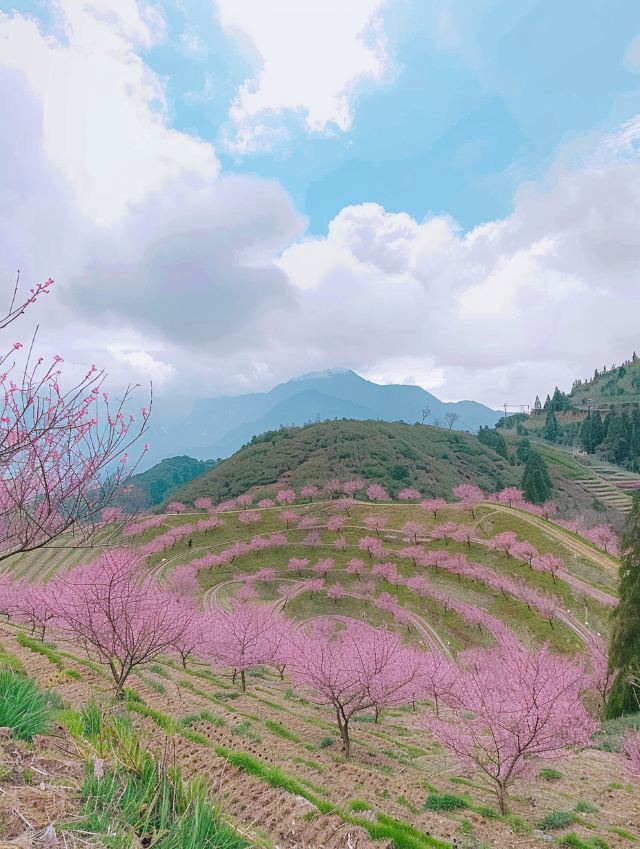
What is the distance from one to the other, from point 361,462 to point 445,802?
87059 millimetres

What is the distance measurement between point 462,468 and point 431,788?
107117 millimetres

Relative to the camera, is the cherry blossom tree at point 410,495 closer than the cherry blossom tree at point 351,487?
Yes

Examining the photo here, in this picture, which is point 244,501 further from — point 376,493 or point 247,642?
point 247,642

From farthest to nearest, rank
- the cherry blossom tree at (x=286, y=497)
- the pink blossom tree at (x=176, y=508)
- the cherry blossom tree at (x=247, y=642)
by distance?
the pink blossom tree at (x=176, y=508), the cherry blossom tree at (x=286, y=497), the cherry blossom tree at (x=247, y=642)

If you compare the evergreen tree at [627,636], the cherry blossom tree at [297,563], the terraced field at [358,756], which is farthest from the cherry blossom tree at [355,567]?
the evergreen tree at [627,636]

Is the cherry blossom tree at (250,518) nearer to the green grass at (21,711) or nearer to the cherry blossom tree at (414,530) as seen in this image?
the cherry blossom tree at (414,530)

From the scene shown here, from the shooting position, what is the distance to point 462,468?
110562 millimetres

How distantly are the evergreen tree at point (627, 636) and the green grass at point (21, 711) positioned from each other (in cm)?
2182

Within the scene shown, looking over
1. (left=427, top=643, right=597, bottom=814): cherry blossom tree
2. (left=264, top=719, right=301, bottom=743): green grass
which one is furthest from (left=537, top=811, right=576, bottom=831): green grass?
(left=264, top=719, right=301, bottom=743): green grass

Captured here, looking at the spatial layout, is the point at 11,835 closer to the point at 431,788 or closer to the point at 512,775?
the point at 431,788

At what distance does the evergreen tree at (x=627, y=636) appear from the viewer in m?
18.2

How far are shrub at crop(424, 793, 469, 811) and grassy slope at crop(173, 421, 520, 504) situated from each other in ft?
249

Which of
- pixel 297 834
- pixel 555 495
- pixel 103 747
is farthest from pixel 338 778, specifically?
pixel 555 495

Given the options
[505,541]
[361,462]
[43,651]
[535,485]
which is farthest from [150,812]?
[361,462]
